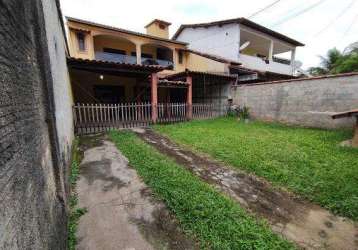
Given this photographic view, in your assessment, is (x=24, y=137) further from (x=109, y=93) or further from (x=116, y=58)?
(x=109, y=93)

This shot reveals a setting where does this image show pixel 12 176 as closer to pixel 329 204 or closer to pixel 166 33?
pixel 329 204

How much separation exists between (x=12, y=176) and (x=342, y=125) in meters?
9.13

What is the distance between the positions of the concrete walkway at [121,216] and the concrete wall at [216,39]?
12257 mm

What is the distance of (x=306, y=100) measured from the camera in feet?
26.1

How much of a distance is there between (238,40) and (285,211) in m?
12.6

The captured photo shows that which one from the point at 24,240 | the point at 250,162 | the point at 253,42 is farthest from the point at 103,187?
the point at 253,42

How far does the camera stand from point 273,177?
3496 mm

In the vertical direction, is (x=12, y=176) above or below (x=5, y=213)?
above

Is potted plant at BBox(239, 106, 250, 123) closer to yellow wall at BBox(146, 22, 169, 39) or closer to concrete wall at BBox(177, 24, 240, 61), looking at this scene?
concrete wall at BBox(177, 24, 240, 61)

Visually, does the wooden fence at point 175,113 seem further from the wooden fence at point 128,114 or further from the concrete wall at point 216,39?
the concrete wall at point 216,39

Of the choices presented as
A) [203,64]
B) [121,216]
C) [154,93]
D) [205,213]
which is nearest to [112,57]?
[154,93]

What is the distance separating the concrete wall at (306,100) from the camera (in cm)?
686

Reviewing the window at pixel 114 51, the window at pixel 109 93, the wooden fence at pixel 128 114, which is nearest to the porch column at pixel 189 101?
the wooden fence at pixel 128 114

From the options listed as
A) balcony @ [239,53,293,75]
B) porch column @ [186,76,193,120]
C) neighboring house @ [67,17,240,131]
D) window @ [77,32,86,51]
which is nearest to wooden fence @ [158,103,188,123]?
porch column @ [186,76,193,120]
